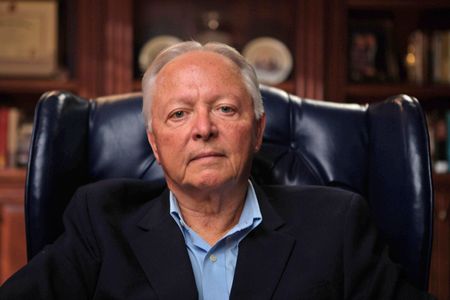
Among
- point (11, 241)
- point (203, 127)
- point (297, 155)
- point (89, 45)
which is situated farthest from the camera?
point (89, 45)

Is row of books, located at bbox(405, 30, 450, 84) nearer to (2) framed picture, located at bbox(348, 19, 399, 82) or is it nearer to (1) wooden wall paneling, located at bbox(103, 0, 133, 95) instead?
(2) framed picture, located at bbox(348, 19, 399, 82)

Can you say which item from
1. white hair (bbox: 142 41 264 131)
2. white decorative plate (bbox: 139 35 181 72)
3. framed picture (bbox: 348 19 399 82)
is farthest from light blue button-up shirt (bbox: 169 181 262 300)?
framed picture (bbox: 348 19 399 82)

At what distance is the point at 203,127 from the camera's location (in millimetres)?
1498

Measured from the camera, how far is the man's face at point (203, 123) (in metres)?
1.52

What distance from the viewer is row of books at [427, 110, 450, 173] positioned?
10.5 feet

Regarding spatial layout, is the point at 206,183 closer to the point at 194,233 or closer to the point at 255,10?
the point at 194,233

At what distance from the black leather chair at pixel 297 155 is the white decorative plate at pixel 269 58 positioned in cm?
141

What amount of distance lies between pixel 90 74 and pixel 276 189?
165 cm

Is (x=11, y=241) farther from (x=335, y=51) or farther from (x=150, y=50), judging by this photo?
(x=335, y=51)

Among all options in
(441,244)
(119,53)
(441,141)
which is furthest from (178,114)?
(441,141)

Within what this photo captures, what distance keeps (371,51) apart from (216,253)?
2002mm

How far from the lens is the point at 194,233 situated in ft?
5.31

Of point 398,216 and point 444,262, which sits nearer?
point 398,216

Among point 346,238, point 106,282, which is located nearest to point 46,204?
point 106,282
